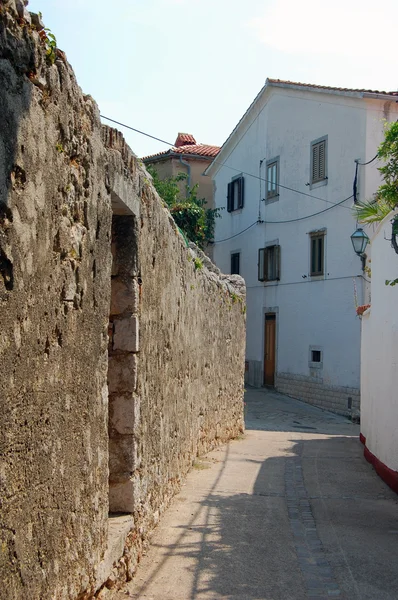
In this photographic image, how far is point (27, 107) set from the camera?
2697 millimetres

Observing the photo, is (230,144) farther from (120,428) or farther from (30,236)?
(30,236)

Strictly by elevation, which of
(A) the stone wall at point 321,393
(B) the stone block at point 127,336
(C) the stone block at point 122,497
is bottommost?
(A) the stone wall at point 321,393

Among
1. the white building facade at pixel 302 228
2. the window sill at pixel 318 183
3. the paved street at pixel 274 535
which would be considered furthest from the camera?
the window sill at pixel 318 183

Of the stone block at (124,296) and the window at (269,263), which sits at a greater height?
the window at (269,263)

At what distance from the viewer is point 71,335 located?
334 centimetres

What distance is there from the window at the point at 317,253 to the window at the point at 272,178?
103 inches

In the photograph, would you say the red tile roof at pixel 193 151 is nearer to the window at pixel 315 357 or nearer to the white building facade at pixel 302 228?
the white building facade at pixel 302 228

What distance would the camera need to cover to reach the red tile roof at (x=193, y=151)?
1055 inches

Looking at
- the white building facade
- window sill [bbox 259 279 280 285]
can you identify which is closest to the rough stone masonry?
the white building facade

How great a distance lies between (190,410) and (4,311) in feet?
19.1

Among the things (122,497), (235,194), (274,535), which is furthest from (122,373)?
(235,194)

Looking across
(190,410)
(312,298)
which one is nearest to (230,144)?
(312,298)

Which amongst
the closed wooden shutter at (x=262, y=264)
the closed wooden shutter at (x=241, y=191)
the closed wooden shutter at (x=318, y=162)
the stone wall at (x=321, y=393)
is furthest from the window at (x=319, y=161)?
the stone wall at (x=321, y=393)

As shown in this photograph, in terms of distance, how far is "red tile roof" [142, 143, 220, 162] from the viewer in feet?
87.9
